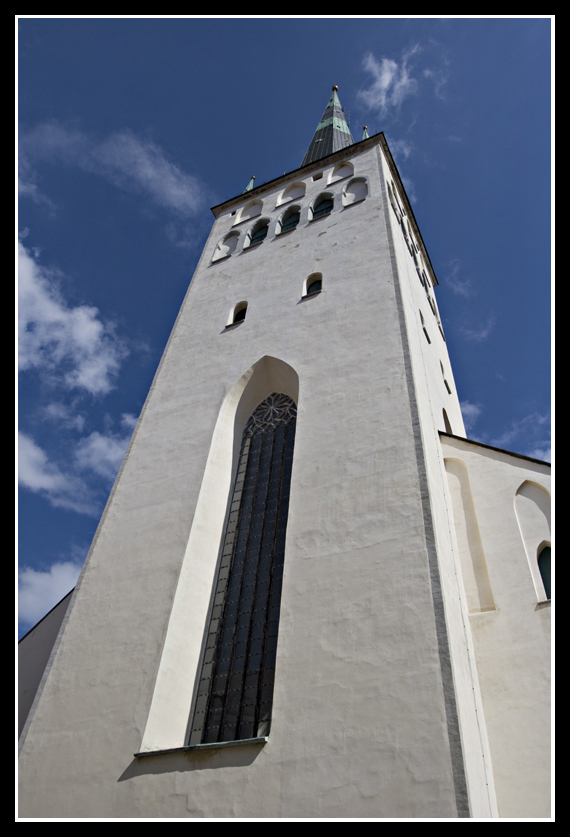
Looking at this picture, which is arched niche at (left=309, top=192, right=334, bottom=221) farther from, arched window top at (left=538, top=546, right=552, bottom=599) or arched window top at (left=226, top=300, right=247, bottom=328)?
arched window top at (left=538, top=546, right=552, bottom=599)

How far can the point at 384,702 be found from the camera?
6.68 metres

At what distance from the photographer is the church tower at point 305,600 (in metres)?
6.61

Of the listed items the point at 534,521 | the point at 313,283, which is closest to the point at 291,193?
the point at 313,283

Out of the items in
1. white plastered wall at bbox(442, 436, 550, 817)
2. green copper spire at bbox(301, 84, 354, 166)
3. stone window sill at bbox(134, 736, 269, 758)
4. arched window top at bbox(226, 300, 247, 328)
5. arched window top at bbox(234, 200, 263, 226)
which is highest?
green copper spire at bbox(301, 84, 354, 166)

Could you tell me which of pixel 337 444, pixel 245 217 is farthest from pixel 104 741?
pixel 245 217

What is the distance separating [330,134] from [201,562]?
76.3 feet

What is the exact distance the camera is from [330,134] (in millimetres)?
27203

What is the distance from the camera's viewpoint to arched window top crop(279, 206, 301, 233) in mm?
17764

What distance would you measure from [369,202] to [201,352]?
6.36 metres

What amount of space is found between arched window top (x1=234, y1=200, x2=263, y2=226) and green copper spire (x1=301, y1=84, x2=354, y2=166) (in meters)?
A: 4.21

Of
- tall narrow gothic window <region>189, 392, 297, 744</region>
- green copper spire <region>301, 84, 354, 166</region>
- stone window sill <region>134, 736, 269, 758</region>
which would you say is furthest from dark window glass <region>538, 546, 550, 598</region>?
green copper spire <region>301, 84, 354, 166</region>

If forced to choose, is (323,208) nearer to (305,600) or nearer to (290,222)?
(290,222)

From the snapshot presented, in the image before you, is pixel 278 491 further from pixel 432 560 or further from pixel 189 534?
pixel 432 560

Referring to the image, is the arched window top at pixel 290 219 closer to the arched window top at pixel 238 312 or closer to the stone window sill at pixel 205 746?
the arched window top at pixel 238 312
